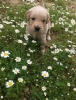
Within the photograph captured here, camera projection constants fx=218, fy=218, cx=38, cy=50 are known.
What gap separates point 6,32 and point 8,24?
0.39 metres

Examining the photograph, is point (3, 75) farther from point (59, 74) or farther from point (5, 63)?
point (59, 74)

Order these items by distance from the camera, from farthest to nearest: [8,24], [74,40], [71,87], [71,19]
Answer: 1. [71,19]
2. [74,40]
3. [8,24]
4. [71,87]

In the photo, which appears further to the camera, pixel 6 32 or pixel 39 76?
pixel 6 32

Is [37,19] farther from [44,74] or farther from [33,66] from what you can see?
[44,74]

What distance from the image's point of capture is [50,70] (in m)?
4.08

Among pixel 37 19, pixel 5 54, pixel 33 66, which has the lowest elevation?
pixel 33 66

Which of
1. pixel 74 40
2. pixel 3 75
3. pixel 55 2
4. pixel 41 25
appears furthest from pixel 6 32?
pixel 55 2

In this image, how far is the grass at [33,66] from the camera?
3.64m

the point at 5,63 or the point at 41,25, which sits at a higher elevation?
the point at 41,25

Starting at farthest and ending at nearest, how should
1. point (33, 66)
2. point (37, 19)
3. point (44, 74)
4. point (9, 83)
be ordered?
point (37, 19), point (33, 66), point (44, 74), point (9, 83)

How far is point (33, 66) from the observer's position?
411 centimetres

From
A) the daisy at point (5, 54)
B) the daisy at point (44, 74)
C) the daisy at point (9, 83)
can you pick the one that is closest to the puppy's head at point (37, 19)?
Answer: the daisy at point (5, 54)

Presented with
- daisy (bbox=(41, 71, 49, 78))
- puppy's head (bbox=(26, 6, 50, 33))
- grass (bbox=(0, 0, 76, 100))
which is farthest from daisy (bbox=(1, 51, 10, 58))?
puppy's head (bbox=(26, 6, 50, 33))

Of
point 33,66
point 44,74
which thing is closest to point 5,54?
point 33,66
